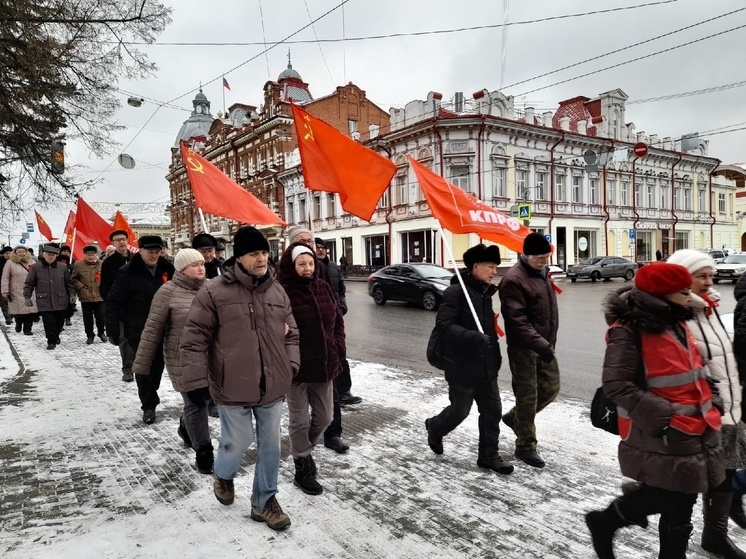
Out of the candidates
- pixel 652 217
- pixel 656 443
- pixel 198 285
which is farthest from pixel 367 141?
pixel 656 443

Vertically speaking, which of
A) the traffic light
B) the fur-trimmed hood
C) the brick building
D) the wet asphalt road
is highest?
the brick building

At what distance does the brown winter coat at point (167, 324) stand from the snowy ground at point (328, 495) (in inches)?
31.7

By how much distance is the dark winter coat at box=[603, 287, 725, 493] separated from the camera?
7.48 feet

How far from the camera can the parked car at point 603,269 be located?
95.2 feet

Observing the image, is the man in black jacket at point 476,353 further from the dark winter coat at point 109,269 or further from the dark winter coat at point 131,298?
the dark winter coat at point 109,269

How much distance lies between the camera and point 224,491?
3.35 m

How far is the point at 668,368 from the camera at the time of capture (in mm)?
2309

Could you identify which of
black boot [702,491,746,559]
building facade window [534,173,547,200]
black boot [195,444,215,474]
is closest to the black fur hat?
black boot [702,491,746,559]

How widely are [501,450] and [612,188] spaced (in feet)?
123

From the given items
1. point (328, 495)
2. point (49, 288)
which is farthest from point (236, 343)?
point (49, 288)

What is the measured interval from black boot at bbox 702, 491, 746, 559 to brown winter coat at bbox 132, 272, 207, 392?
3.80 metres

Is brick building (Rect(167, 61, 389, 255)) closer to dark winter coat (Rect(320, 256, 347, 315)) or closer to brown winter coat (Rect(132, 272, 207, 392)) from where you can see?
dark winter coat (Rect(320, 256, 347, 315))

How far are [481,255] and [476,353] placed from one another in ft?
2.53

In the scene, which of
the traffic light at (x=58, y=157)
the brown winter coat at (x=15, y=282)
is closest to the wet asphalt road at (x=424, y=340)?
the traffic light at (x=58, y=157)
